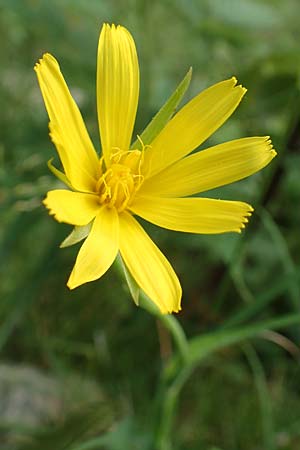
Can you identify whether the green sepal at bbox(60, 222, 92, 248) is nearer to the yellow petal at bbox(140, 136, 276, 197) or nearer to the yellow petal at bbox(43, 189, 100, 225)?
the yellow petal at bbox(43, 189, 100, 225)

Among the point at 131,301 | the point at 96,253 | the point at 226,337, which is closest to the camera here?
the point at 96,253

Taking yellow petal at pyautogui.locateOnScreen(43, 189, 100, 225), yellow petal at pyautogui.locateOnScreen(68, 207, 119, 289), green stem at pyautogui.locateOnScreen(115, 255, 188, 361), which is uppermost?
yellow petal at pyautogui.locateOnScreen(43, 189, 100, 225)

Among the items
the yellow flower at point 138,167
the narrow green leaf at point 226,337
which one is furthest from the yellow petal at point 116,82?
the narrow green leaf at point 226,337

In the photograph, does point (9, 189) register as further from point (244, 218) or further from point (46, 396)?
point (244, 218)

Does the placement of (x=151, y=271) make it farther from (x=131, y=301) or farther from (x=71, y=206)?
(x=131, y=301)

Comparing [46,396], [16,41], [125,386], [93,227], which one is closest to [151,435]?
[125,386]

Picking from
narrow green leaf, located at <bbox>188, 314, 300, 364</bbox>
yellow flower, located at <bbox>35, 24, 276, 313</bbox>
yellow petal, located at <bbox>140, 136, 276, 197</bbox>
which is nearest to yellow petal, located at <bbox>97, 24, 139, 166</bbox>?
yellow flower, located at <bbox>35, 24, 276, 313</bbox>

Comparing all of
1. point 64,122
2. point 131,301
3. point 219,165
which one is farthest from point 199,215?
point 131,301
